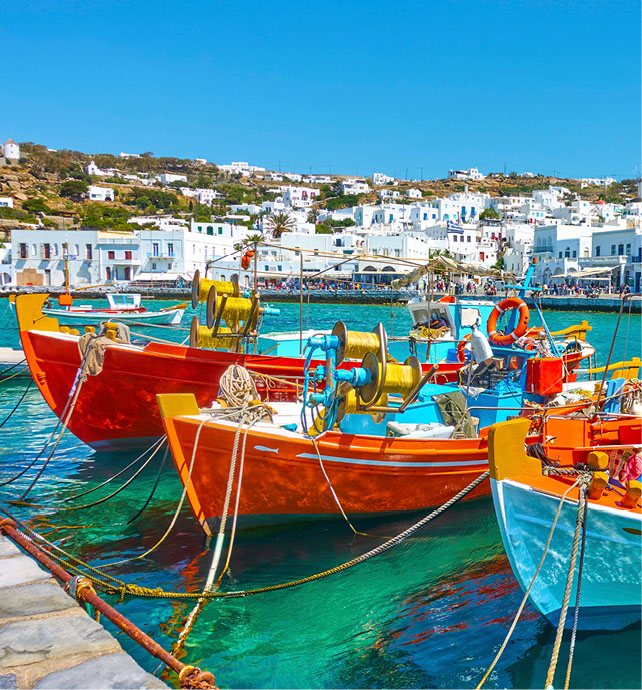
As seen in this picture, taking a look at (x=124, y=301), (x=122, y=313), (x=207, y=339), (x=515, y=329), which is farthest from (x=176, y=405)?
(x=124, y=301)

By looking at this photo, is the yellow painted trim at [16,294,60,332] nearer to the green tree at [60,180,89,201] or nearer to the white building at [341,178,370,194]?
the green tree at [60,180,89,201]

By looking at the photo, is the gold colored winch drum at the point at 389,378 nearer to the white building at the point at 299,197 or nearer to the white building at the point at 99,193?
the white building at the point at 99,193

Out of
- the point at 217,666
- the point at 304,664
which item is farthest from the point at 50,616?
the point at 304,664

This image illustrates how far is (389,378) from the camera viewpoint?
28.2 feet

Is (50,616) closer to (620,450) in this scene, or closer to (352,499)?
(352,499)

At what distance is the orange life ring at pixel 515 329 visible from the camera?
40.0 ft

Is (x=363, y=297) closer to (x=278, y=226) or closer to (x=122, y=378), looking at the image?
(x=278, y=226)

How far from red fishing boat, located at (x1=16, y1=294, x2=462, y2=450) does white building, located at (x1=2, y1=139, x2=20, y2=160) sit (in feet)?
490

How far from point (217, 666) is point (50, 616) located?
2.00 m

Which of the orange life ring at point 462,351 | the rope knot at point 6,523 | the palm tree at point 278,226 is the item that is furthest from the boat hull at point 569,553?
the palm tree at point 278,226

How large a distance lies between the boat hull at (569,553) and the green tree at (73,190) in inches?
5152

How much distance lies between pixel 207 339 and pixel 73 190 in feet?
402

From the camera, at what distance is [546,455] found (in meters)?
8.62

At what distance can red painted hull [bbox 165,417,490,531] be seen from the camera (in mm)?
8812
